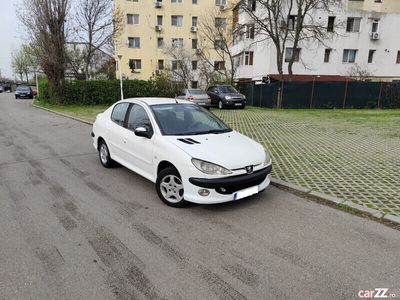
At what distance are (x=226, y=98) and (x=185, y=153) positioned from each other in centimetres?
1702

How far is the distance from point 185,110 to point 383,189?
3.72m

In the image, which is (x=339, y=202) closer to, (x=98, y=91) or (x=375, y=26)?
(x=98, y=91)

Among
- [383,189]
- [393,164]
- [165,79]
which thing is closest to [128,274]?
[383,189]

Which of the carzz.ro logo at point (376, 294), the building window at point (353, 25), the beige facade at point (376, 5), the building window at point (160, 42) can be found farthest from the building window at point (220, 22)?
the carzz.ro logo at point (376, 294)

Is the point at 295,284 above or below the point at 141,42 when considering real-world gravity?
below

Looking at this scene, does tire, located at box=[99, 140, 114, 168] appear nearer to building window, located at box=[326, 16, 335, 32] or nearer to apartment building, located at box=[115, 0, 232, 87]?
building window, located at box=[326, 16, 335, 32]

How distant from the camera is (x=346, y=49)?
31.4 meters

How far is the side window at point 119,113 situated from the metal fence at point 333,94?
17.0 m

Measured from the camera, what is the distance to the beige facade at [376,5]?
32969mm

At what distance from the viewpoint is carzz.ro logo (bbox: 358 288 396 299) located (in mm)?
2551

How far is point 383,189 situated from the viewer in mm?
5012

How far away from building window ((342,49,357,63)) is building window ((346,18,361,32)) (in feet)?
7.15

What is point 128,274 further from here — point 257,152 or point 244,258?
point 257,152

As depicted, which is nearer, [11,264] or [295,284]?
[295,284]
